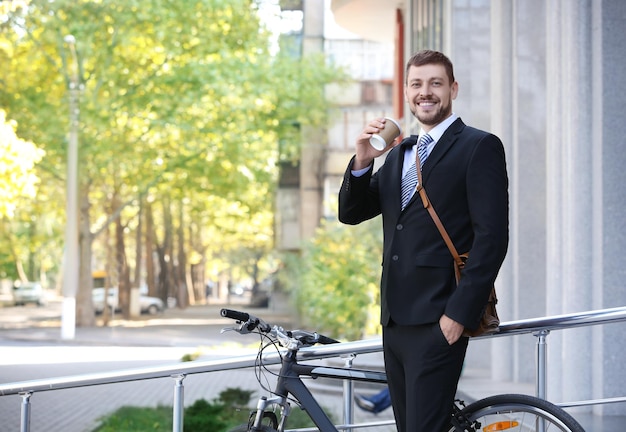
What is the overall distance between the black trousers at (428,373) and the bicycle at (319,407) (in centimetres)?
13

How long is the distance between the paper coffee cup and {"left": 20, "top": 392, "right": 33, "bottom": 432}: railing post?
2526 millimetres

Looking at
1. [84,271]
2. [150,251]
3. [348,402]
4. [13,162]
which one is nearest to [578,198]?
[348,402]

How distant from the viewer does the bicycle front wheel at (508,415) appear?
3.41 m

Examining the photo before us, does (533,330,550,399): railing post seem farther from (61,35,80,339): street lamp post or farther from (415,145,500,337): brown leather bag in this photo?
(61,35,80,339): street lamp post

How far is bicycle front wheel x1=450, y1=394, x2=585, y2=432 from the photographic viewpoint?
3413mm

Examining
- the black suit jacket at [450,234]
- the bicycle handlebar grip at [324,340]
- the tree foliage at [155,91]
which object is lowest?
the bicycle handlebar grip at [324,340]

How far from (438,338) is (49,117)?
99.0ft

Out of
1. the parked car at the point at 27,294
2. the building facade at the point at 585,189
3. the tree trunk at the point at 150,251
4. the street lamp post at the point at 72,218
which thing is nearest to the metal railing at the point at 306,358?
the building facade at the point at 585,189

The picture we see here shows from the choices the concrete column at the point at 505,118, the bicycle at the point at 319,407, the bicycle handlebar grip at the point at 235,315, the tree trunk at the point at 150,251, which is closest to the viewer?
the bicycle at the point at 319,407

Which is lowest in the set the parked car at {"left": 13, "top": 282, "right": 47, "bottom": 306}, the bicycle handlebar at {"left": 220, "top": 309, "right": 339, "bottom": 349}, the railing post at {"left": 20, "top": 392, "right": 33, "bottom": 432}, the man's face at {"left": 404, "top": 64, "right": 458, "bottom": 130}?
the parked car at {"left": 13, "top": 282, "right": 47, "bottom": 306}

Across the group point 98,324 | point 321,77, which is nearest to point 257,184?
point 321,77

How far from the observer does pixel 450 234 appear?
334cm

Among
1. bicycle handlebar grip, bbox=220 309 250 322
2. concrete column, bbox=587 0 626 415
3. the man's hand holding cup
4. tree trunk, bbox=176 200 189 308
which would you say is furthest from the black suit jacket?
tree trunk, bbox=176 200 189 308

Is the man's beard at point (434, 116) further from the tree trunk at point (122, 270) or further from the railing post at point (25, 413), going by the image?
the tree trunk at point (122, 270)
